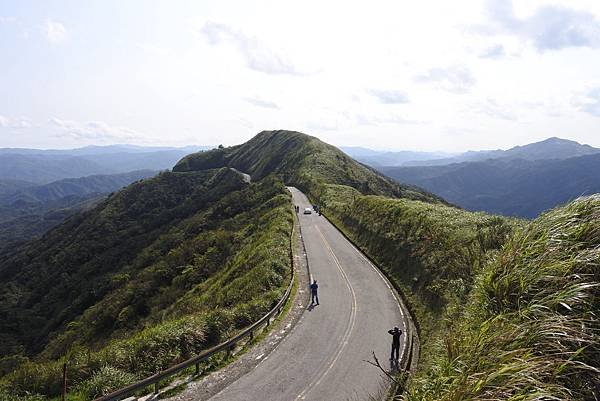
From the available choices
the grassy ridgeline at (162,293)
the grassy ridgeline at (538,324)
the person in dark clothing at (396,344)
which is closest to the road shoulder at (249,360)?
the grassy ridgeline at (162,293)

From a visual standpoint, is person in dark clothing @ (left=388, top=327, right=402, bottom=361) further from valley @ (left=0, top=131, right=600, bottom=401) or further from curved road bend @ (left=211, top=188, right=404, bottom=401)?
valley @ (left=0, top=131, right=600, bottom=401)

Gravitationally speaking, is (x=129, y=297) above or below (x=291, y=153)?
below

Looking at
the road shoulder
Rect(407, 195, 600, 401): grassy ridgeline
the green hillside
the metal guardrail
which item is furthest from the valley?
the green hillside

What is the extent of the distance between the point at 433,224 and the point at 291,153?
326 ft

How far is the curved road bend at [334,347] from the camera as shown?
14734 millimetres

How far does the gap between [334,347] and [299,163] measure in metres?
89.7

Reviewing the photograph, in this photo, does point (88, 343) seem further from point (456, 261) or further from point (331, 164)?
point (331, 164)

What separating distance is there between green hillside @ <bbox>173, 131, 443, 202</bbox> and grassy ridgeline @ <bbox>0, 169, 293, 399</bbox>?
1268 centimetres

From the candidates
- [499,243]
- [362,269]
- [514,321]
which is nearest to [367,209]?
[362,269]

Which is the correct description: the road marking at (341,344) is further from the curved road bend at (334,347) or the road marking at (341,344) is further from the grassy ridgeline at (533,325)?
the grassy ridgeline at (533,325)

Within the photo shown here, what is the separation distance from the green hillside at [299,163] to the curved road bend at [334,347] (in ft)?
140

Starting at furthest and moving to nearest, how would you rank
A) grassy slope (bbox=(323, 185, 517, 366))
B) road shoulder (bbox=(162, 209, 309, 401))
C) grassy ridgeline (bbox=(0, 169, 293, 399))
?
grassy slope (bbox=(323, 185, 517, 366)) → grassy ridgeline (bbox=(0, 169, 293, 399)) → road shoulder (bbox=(162, 209, 309, 401))

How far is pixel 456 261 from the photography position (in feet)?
73.7

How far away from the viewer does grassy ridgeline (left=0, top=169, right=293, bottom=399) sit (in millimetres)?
15102
